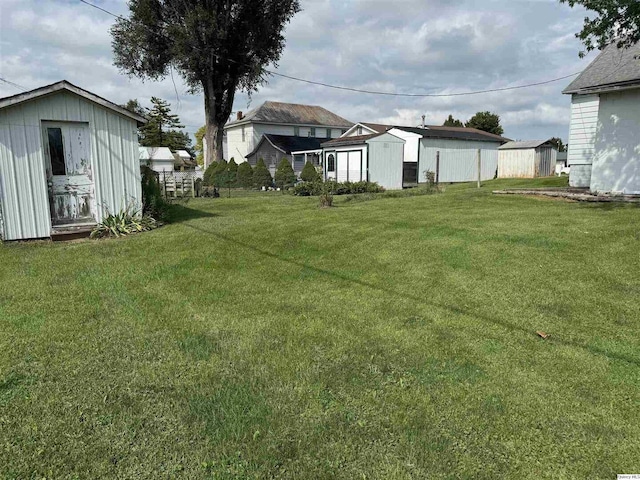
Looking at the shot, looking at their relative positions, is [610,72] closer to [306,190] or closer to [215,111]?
[306,190]

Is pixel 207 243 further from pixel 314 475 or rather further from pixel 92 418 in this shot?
pixel 314 475

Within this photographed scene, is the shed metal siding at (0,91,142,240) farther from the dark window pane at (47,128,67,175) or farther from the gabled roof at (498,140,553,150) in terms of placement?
the gabled roof at (498,140,553,150)

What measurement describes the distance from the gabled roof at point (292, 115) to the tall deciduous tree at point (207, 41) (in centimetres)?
1430

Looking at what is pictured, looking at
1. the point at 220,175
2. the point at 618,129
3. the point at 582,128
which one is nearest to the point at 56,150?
the point at 618,129

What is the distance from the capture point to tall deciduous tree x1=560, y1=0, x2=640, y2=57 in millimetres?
8914

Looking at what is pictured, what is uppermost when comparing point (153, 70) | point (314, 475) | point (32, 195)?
point (153, 70)

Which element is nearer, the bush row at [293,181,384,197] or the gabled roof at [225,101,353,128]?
the bush row at [293,181,384,197]

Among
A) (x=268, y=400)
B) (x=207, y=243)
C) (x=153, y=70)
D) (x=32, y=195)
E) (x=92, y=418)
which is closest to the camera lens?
(x=92, y=418)

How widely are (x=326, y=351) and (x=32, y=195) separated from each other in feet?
26.8

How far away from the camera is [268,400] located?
324 cm

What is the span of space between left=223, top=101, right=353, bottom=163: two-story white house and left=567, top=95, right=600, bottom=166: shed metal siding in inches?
1214

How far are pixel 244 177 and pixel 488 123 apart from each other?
127ft

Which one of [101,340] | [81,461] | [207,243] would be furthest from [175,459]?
[207,243]

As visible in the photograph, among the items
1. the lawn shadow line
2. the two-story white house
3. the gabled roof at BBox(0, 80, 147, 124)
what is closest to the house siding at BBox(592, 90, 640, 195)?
the lawn shadow line
